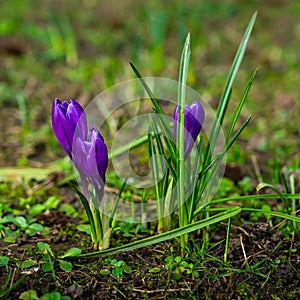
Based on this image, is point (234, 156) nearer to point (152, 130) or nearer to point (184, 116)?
point (152, 130)

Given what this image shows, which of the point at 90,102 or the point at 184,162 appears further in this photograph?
the point at 90,102

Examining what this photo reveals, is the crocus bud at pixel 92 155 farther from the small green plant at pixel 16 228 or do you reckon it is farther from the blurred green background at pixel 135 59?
the blurred green background at pixel 135 59

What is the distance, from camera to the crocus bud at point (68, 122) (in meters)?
1.59

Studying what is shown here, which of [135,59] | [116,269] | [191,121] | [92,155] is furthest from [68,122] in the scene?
[135,59]

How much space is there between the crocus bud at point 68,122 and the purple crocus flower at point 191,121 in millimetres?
290

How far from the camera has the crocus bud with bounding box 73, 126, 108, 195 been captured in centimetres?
158

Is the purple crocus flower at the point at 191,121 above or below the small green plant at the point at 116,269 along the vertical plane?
above

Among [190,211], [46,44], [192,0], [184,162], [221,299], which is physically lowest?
[221,299]

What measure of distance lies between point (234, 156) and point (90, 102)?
1044mm

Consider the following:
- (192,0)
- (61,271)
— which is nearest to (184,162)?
(61,271)

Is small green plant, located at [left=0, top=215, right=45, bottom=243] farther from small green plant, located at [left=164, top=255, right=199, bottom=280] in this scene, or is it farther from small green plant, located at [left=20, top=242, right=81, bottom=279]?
small green plant, located at [left=164, top=255, right=199, bottom=280]

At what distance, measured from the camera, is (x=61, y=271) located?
5.47 feet

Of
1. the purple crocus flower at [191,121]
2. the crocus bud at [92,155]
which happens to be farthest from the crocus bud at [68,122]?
the purple crocus flower at [191,121]

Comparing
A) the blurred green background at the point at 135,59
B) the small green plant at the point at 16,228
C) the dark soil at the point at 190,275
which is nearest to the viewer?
the dark soil at the point at 190,275
